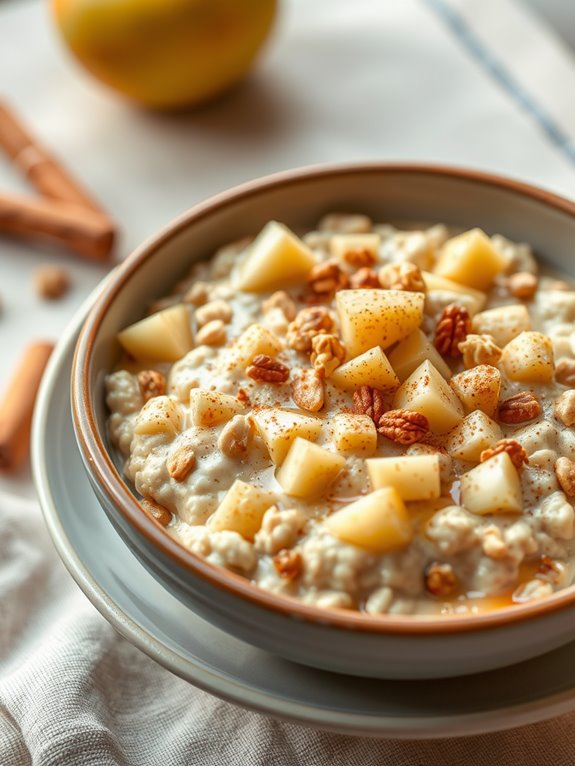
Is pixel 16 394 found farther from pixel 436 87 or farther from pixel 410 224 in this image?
pixel 436 87

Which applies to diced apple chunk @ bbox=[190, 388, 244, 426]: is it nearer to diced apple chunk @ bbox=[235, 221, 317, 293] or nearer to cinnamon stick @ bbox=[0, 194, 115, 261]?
diced apple chunk @ bbox=[235, 221, 317, 293]

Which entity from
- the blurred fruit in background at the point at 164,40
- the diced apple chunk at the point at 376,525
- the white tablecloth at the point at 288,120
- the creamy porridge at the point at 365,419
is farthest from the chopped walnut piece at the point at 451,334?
the blurred fruit in background at the point at 164,40

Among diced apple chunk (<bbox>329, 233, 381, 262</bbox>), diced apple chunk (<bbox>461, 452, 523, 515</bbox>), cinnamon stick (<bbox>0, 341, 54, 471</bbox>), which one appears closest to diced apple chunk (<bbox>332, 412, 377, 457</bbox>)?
diced apple chunk (<bbox>461, 452, 523, 515</bbox>)

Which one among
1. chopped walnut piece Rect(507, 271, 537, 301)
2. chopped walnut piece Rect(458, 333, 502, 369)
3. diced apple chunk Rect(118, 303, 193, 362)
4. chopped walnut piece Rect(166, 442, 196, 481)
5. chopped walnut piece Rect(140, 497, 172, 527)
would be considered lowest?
chopped walnut piece Rect(507, 271, 537, 301)

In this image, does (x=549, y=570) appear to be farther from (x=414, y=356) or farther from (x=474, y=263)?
(x=474, y=263)

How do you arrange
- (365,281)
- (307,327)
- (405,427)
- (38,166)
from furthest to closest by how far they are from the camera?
1. (38,166)
2. (365,281)
3. (307,327)
4. (405,427)

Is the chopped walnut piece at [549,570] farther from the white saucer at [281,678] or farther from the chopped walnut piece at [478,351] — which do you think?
the chopped walnut piece at [478,351]

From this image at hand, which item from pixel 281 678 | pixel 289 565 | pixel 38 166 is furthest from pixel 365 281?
pixel 38 166
